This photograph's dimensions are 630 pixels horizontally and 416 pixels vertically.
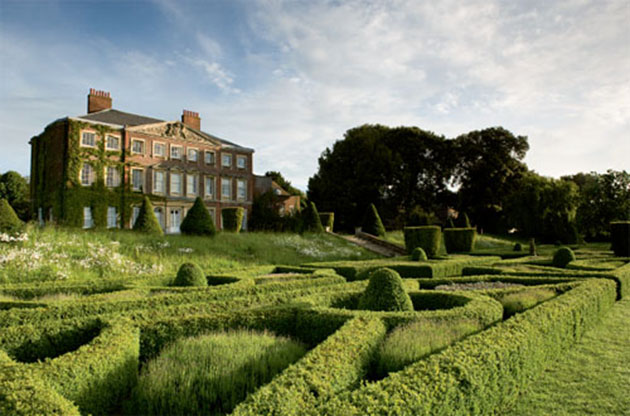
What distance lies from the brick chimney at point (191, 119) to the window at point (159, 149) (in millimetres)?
4334

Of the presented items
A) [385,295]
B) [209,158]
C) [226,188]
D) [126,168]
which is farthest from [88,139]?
[385,295]

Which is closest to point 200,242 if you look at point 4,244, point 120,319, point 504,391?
point 4,244

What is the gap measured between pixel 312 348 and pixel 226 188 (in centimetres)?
3358

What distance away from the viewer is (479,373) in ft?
12.1

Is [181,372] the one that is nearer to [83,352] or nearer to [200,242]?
[83,352]

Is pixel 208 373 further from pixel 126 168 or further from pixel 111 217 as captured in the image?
pixel 126 168

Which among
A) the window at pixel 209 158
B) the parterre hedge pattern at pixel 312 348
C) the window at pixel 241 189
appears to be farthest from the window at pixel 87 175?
the parterre hedge pattern at pixel 312 348

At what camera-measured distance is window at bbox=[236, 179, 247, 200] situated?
126 feet

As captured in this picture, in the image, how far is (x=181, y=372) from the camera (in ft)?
13.3

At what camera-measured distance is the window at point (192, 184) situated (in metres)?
35.4

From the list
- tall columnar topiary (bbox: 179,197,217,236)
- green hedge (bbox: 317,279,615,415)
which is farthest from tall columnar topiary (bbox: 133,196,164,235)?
green hedge (bbox: 317,279,615,415)

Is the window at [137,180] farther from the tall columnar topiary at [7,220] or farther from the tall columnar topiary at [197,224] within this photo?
the tall columnar topiary at [7,220]

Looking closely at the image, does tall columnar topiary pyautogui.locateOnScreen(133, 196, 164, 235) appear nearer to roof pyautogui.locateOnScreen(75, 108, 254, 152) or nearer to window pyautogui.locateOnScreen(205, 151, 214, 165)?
roof pyautogui.locateOnScreen(75, 108, 254, 152)

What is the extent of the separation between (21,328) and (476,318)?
577 centimetres
